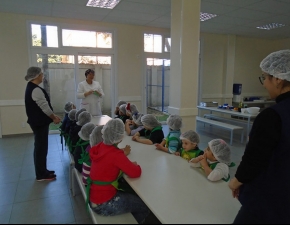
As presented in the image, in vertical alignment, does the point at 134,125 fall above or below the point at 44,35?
below

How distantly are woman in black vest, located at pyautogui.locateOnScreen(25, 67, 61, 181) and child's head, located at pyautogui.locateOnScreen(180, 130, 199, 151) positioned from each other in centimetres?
165

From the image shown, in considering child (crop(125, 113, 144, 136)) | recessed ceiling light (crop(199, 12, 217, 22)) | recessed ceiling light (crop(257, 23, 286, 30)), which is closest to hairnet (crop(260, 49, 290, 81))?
child (crop(125, 113, 144, 136))

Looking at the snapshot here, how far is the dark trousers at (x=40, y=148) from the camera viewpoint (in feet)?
9.01

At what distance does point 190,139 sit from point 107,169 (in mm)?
903

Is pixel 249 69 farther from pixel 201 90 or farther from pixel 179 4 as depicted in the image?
pixel 179 4

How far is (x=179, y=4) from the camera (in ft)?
10.7

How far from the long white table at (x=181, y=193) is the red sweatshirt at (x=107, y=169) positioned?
3.4 inches

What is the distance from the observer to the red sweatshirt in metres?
1.40

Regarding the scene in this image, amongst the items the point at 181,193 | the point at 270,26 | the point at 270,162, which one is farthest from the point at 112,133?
the point at 270,26

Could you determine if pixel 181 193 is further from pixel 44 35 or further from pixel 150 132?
pixel 44 35

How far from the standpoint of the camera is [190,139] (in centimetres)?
204

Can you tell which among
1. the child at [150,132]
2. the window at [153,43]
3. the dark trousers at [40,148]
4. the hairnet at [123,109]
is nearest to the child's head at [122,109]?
the hairnet at [123,109]

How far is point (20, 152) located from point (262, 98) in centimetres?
783

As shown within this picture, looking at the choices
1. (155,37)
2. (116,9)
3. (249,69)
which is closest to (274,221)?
(116,9)
